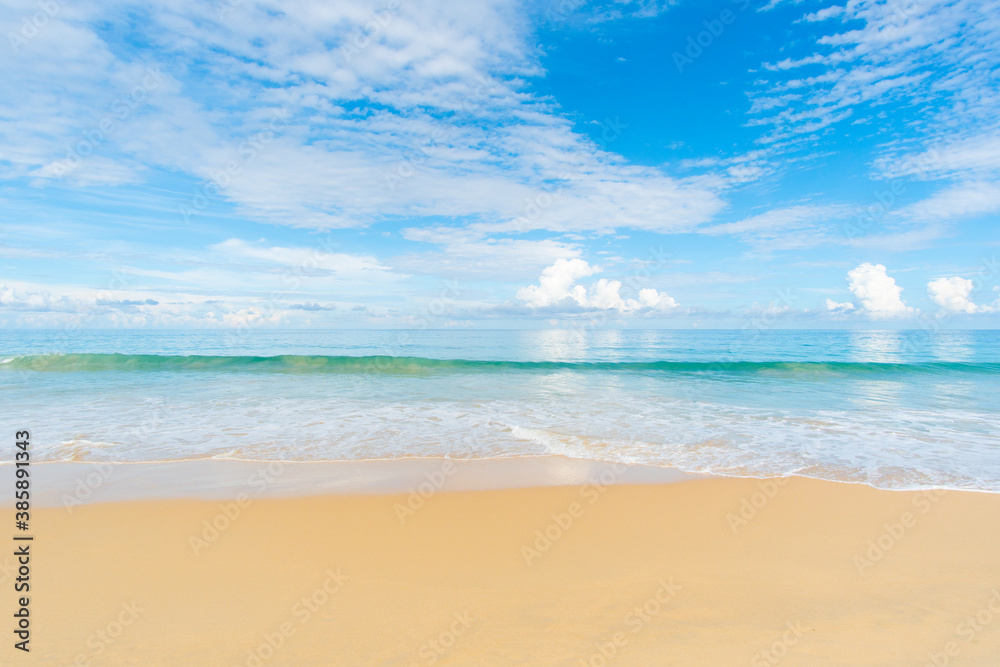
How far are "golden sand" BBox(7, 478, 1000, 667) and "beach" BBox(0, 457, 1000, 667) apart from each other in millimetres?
18

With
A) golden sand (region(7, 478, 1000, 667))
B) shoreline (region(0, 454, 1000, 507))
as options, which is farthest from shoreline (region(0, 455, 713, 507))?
golden sand (region(7, 478, 1000, 667))

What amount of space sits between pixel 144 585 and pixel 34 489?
12.3 ft

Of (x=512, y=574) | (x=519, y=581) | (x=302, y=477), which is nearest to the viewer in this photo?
(x=519, y=581)

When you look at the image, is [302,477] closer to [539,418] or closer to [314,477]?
[314,477]

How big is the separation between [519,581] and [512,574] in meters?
0.12

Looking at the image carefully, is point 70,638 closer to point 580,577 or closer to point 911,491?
point 580,577

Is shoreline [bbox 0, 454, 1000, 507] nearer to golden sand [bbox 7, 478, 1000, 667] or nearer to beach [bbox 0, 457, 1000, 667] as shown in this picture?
beach [bbox 0, 457, 1000, 667]

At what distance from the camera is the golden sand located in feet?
10.1

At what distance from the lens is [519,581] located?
3834 mm

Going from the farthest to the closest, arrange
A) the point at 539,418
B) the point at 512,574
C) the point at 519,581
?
the point at 539,418
the point at 512,574
the point at 519,581

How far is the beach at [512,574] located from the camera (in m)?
3.09

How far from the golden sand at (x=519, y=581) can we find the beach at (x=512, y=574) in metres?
0.02

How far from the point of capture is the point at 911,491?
586 cm

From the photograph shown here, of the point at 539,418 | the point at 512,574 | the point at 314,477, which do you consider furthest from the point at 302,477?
the point at 539,418
